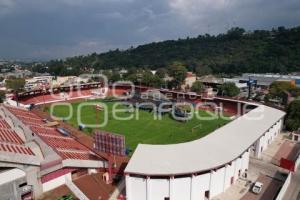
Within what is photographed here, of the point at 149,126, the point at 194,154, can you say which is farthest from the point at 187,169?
the point at 149,126

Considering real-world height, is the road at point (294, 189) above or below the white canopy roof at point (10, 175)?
below

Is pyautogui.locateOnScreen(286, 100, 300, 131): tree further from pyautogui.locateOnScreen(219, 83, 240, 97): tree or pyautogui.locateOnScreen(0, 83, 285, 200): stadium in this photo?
pyautogui.locateOnScreen(219, 83, 240, 97): tree

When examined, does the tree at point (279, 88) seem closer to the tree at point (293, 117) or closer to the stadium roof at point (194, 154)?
the tree at point (293, 117)

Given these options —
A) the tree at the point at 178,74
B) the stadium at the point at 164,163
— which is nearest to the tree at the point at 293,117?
the stadium at the point at 164,163

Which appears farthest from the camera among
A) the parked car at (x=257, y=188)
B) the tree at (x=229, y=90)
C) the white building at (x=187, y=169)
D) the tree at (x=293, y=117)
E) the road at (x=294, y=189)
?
the tree at (x=229, y=90)

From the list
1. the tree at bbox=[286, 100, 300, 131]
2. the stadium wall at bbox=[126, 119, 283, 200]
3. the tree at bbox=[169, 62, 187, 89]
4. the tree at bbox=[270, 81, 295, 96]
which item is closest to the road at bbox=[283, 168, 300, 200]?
the stadium wall at bbox=[126, 119, 283, 200]

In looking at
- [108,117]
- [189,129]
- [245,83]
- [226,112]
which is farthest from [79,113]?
[245,83]

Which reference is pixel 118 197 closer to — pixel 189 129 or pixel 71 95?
pixel 189 129
